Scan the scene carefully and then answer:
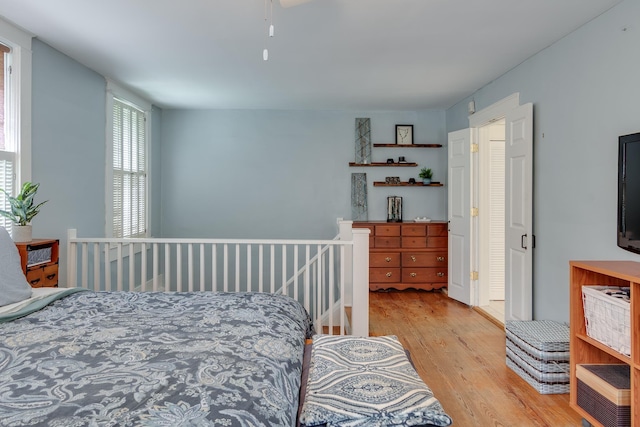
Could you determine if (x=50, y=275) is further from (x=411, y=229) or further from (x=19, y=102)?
(x=411, y=229)

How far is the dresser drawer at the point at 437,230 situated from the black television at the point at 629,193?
318 cm

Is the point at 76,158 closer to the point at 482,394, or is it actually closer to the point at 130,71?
the point at 130,71

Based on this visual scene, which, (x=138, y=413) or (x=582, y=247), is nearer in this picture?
(x=138, y=413)

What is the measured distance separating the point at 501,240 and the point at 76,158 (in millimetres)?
4614

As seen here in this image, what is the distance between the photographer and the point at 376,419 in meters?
1.25

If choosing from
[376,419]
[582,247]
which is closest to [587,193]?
[582,247]

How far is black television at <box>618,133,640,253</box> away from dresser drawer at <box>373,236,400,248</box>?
3.25 metres

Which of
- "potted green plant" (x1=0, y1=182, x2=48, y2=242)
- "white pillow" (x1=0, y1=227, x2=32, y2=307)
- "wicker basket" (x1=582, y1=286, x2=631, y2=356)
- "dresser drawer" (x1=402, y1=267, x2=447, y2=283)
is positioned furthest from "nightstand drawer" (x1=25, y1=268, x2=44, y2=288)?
"dresser drawer" (x1=402, y1=267, x2=447, y2=283)

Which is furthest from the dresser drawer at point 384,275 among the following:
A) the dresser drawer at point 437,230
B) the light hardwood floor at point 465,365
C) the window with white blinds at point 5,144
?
the window with white blinds at point 5,144

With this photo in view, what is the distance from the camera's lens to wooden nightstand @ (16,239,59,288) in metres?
2.61

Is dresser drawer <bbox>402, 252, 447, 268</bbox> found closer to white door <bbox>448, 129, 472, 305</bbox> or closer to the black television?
white door <bbox>448, 129, 472, 305</bbox>

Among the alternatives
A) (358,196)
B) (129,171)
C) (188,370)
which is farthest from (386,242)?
(188,370)

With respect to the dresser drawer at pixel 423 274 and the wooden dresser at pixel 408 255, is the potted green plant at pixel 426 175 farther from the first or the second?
the dresser drawer at pixel 423 274

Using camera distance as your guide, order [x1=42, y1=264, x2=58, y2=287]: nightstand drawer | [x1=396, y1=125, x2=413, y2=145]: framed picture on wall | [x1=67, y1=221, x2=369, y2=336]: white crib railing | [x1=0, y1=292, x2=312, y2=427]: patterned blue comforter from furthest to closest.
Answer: [x1=396, y1=125, x2=413, y2=145]: framed picture on wall
[x1=67, y1=221, x2=369, y2=336]: white crib railing
[x1=42, y1=264, x2=58, y2=287]: nightstand drawer
[x1=0, y1=292, x2=312, y2=427]: patterned blue comforter
